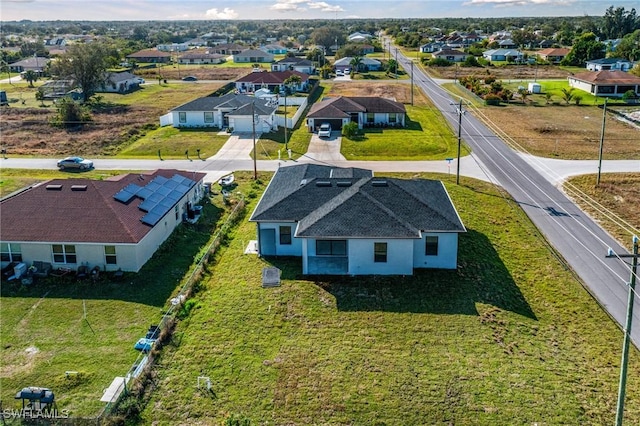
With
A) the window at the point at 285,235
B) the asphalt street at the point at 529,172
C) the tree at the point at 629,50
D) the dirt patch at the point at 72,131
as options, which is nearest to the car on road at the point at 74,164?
the asphalt street at the point at 529,172

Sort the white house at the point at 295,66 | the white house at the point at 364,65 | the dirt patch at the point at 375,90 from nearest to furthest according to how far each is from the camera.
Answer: the dirt patch at the point at 375,90, the white house at the point at 295,66, the white house at the point at 364,65

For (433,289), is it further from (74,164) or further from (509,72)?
(509,72)

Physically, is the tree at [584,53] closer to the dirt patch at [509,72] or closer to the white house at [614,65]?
the dirt patch at [509,72]

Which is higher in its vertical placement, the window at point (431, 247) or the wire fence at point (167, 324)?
the window at point (431, 247)

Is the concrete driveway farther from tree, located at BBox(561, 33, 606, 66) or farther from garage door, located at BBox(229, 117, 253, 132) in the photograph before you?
tree, located at BBox(561, 33, 606, 66)

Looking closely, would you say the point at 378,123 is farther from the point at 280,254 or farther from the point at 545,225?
the point at 280,254

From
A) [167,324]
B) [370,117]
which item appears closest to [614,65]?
[370,117]

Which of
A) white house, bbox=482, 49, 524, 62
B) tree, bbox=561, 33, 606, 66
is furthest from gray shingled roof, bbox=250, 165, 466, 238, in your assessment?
white house, bbox=482, 49, 524, 62
